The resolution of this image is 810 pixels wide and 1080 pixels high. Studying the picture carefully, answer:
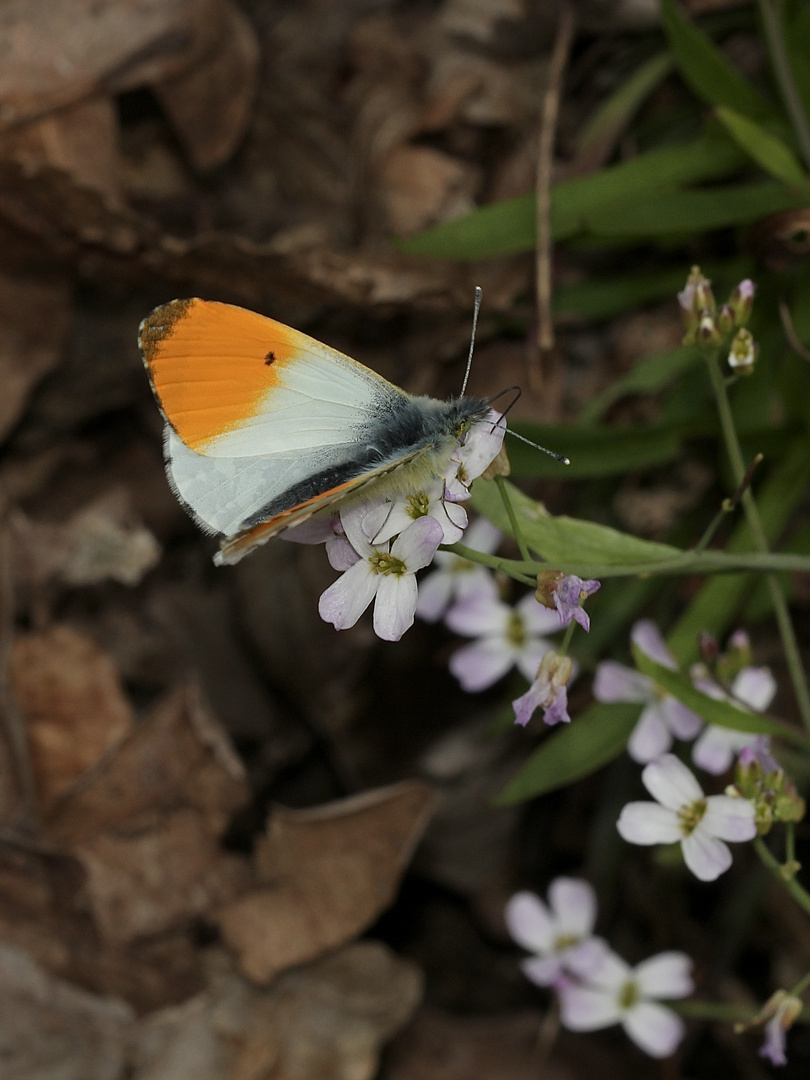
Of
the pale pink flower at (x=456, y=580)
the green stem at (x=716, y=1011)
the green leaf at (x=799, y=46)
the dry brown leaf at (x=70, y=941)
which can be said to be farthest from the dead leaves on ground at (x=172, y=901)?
the green leaf at (x=799, y=46)

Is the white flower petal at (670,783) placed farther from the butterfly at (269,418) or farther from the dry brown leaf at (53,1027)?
the dry brown leaf at (53,1027)

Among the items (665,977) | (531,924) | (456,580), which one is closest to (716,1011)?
(665,977)

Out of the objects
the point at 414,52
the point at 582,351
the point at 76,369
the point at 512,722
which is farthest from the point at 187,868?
the point at 414,52

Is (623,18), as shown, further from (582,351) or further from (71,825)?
(71,825)

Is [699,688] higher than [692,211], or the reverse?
[692,211]

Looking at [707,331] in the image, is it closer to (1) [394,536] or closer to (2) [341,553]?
(1) [394,536]
